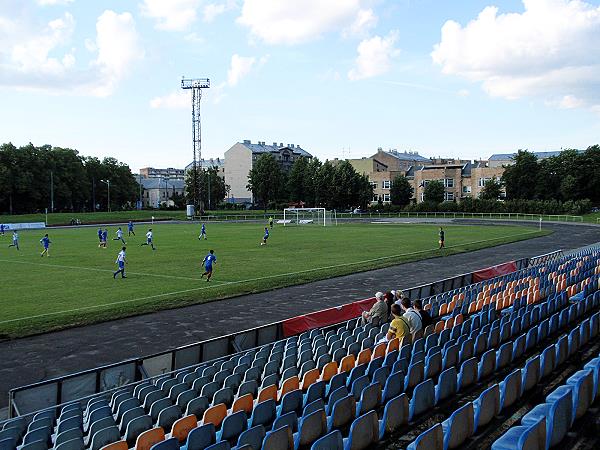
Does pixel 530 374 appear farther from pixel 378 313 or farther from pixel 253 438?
pixel 378 313

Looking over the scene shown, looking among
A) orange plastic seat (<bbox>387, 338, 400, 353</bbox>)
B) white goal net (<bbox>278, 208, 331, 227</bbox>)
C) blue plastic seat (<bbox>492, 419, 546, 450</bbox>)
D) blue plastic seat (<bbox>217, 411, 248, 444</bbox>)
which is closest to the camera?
blue plastic seat (<bbox>492, 419, 546, 450</bbox>)

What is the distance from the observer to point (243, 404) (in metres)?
8.31

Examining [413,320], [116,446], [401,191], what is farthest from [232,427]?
[401,191]

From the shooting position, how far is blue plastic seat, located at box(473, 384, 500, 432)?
7074 mm

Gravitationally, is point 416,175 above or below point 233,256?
above

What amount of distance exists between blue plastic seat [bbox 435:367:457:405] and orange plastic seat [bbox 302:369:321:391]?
220cm

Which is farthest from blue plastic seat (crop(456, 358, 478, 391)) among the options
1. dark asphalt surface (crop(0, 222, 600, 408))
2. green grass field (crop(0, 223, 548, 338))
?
green grass field (crop(0, 223, 548, 338))

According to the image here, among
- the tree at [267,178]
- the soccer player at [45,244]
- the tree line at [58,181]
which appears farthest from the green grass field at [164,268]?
the tree at [267,178]

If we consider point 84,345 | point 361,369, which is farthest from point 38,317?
point 361,369

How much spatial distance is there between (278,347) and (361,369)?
3.56 m

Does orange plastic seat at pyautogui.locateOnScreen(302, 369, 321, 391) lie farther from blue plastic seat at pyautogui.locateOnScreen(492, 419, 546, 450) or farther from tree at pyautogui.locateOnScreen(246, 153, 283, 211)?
tree at pyautogui.locateOnScreen(246, 153, 283, 211)

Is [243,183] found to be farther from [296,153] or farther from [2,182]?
[2,182]

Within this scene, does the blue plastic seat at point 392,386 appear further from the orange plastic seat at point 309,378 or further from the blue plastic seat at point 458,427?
the blue plastic seat at point 458,427

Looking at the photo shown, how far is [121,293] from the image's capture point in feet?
80.9
